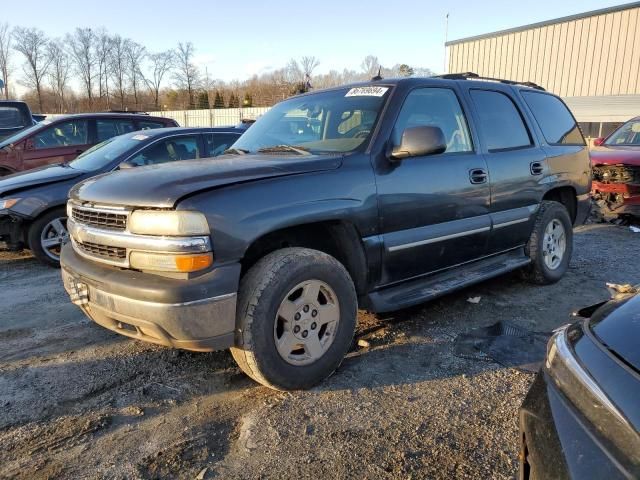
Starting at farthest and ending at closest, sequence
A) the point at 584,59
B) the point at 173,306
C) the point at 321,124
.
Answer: the point at 584,59
the point at 321,124
the point at 173,306

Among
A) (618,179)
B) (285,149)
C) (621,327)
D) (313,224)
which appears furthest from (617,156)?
(621,327)

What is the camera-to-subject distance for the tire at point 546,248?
15.6ft

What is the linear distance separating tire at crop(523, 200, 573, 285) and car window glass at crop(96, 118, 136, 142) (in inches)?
264

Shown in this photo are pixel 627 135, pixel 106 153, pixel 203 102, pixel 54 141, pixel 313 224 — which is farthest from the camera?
pixel 203 102

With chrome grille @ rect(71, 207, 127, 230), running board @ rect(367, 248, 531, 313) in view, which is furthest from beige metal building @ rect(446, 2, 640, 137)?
chrome grille @ rect(71, 207, 127, 230)

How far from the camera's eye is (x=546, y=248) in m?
4.96

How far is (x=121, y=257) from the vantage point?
109 inches

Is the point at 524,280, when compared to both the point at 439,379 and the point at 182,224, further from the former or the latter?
the point at 182,224

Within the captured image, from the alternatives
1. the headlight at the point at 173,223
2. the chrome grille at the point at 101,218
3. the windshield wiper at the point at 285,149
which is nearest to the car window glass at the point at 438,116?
the windshield wiper at the point at 285,149

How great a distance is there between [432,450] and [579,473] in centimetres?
120

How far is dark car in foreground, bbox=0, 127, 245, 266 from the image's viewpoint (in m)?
5.50

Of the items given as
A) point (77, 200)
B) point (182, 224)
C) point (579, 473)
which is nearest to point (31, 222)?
point (77, 200)

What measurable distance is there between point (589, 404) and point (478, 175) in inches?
109

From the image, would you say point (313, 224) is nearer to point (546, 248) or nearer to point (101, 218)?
point (101, 218)
